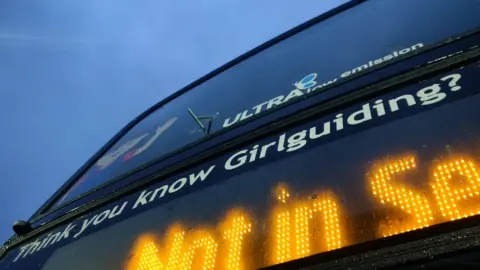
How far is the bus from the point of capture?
55.3 inches

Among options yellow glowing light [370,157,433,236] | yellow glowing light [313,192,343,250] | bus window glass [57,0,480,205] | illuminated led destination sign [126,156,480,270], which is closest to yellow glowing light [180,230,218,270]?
illuminated led destination sign [126,156,480,270]

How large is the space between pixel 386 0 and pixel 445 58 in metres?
1.84

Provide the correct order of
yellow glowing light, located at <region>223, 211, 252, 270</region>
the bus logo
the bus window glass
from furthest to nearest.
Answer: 1. the bus logo
2. the bus window glass
3. yellow glowing light, located at <region>223, 211, 252, 270</region>

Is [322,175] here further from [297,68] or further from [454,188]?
[297,68]

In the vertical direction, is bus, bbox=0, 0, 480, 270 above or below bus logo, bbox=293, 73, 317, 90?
below

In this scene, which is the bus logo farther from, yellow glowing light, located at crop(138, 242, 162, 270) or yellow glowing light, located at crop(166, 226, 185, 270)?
yellow glowing light, located at crop(138, 242, 162, 270)

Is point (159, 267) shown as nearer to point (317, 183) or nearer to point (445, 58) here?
point (317, 183)

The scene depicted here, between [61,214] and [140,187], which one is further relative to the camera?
[61,214]

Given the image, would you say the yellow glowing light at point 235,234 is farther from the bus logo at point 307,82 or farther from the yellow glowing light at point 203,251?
the bus logo at point 307,82

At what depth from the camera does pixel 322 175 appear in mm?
1895

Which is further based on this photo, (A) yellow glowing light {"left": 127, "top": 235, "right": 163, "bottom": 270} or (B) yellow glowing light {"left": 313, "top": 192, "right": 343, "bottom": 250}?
(A) yellow glowing light {"left": 127, "top": 235, "right": 163, "bottom": 270}

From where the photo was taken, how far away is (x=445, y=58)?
2.15 m

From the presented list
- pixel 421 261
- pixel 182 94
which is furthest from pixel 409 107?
pixel 182 94

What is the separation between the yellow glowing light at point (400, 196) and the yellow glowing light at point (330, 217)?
15 cm
